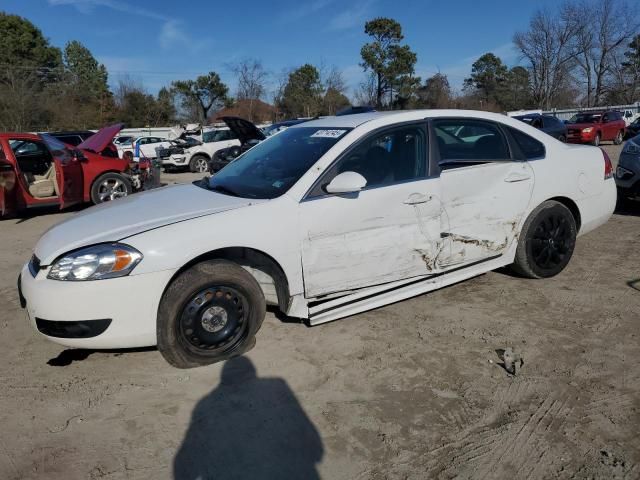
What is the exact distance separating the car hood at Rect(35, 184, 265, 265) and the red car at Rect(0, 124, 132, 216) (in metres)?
5.40

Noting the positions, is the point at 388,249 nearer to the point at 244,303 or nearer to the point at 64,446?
the point at 244,303

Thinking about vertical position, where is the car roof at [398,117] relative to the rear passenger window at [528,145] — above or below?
above

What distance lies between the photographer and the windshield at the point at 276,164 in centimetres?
343

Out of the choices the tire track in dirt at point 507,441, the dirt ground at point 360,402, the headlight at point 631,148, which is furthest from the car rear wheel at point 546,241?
the headlight at point 631,148

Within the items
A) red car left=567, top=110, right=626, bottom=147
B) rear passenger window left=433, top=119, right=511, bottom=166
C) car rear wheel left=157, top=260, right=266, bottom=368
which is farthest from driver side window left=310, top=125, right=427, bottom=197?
red car left=567, top=110, right=626, bottom=147

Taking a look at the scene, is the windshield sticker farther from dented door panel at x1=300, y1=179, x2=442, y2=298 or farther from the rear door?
the rear door

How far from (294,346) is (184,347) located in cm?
79

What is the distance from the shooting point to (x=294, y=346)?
345 cm

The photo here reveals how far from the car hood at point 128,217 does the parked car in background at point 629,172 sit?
20.7ft

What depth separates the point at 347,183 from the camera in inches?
125

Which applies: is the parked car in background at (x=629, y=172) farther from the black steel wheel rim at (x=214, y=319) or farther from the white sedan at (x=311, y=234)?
the black steel wheel rim at (x=214, y=319)

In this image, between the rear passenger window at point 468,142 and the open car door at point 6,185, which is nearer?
the rear passenger window at point 468,142

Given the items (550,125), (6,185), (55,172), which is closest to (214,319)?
(6,185)

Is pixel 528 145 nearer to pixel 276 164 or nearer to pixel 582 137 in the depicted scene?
pixel 276 164
